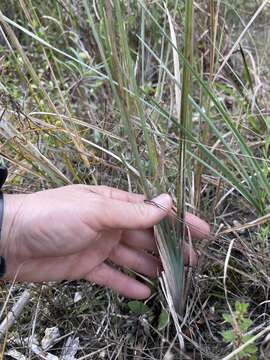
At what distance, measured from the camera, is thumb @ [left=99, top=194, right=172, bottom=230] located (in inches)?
36.2

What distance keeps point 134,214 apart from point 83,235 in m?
0.11

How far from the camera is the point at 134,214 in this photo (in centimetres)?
94

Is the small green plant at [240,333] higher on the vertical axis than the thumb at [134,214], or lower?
lower

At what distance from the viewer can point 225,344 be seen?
0.94m

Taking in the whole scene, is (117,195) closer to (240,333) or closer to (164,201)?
(164,201)

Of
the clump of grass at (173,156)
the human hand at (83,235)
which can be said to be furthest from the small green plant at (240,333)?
the human hand at (83,235)

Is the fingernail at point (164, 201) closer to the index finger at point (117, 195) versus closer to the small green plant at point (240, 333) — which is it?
the index finger at point (117, 195)

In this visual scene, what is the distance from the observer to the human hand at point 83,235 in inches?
37.4

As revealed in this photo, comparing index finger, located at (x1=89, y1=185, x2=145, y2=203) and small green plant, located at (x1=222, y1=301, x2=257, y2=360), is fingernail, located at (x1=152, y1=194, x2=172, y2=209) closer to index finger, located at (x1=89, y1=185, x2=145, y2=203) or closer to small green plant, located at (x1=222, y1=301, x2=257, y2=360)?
index finger, located at (x1=89, y1=185, x2=145, y2=203)

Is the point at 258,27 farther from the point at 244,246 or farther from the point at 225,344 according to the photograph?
the point at 225,344

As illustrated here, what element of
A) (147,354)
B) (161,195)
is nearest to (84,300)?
(147,354)

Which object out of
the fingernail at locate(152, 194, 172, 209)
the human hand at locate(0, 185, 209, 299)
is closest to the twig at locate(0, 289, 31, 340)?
the human hand at locate(0, 185, 209, 299)

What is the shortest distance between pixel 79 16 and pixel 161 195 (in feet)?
2.47

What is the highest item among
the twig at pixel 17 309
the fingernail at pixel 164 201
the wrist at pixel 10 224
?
the fingernail at pixel 164 201
